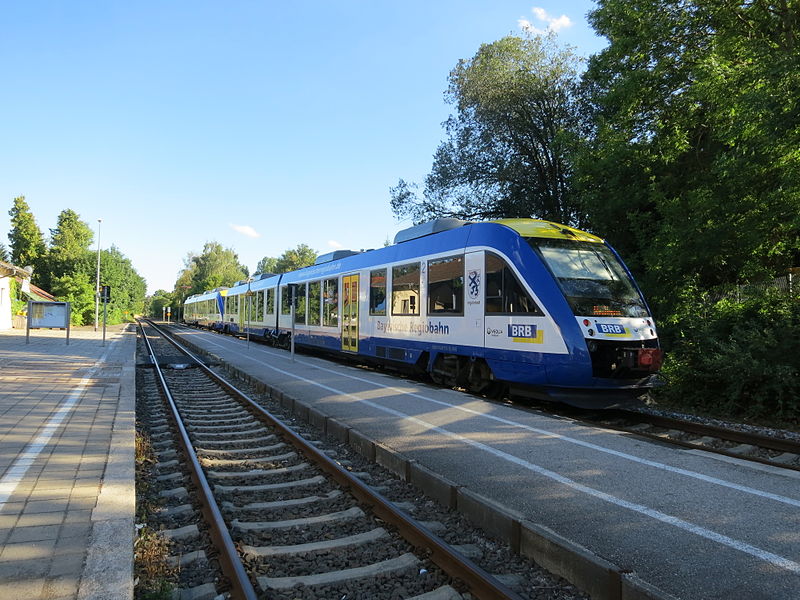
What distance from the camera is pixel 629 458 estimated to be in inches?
234

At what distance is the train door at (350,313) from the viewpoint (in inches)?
602

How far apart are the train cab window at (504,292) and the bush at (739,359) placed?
3.69 meters

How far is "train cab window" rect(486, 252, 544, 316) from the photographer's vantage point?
889 cm

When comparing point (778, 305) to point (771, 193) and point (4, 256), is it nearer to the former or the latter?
point (771, 193)

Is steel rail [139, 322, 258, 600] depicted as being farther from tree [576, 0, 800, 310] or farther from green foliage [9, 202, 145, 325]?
green foliage [9, 202, 145, 325]

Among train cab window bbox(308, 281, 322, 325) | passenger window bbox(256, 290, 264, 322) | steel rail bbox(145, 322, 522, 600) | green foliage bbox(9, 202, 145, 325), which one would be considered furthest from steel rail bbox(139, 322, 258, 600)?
green foliage bbox(9, 202, 145, 325)

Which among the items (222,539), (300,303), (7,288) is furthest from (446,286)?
(7,288)

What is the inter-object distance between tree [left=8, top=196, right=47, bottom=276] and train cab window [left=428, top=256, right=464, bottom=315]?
71.7 metres

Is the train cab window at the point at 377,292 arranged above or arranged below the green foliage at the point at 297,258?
below

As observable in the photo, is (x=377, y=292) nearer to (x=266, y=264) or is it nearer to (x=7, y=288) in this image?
(x=7, y=288)

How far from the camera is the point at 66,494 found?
4.43 metres

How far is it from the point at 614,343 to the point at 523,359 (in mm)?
1462

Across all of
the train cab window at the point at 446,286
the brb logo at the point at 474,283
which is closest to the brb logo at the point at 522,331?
the brb logo at the point at 474,283

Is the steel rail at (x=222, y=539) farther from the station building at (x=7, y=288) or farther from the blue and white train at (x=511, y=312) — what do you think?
the station building at (x=7, y=288)
